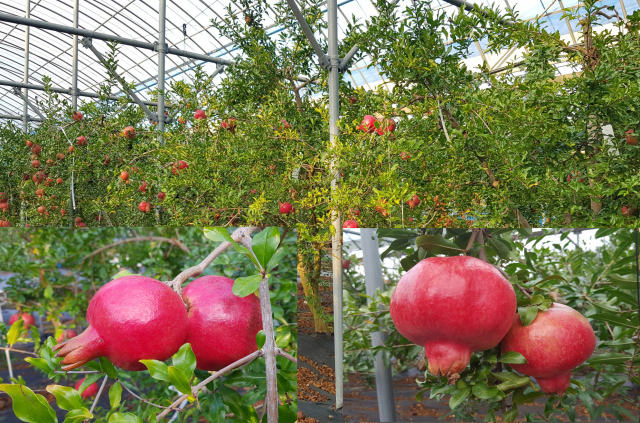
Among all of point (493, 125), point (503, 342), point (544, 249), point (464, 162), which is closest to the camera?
point (503, 342)

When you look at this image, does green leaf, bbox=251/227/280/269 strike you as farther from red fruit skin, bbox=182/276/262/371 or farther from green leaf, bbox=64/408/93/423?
green leaf, bbox=64/408/93/423

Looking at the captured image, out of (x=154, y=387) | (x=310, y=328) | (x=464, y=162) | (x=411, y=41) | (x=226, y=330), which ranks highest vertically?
(x=411, y=41)

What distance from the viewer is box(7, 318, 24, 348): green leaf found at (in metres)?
1.03

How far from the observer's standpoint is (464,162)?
8.57 feet

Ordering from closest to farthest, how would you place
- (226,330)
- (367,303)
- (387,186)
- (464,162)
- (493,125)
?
(226,330) < (367,303) < (387,186) < (493,125) < (464,162)

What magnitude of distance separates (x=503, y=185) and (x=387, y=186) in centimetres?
72

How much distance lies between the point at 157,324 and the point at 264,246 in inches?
Result: 12.6

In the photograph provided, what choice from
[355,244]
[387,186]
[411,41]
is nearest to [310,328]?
[355,244]

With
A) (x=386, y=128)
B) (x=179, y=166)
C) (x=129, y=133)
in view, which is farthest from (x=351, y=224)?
(x=129, y=133)

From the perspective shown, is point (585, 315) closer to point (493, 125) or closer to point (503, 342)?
point (503, 342)

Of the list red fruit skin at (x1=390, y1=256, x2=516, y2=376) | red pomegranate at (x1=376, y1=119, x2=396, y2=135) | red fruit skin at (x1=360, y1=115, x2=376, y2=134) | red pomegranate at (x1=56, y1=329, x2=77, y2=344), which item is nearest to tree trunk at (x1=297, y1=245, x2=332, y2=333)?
red fruit skin at (x1=390, y1=256, x2=516, y2=376)

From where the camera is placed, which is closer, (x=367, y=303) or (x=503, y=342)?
(x=503, y=342)

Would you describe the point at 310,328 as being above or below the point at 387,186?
below

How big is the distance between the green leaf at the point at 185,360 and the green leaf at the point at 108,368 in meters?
0.16
